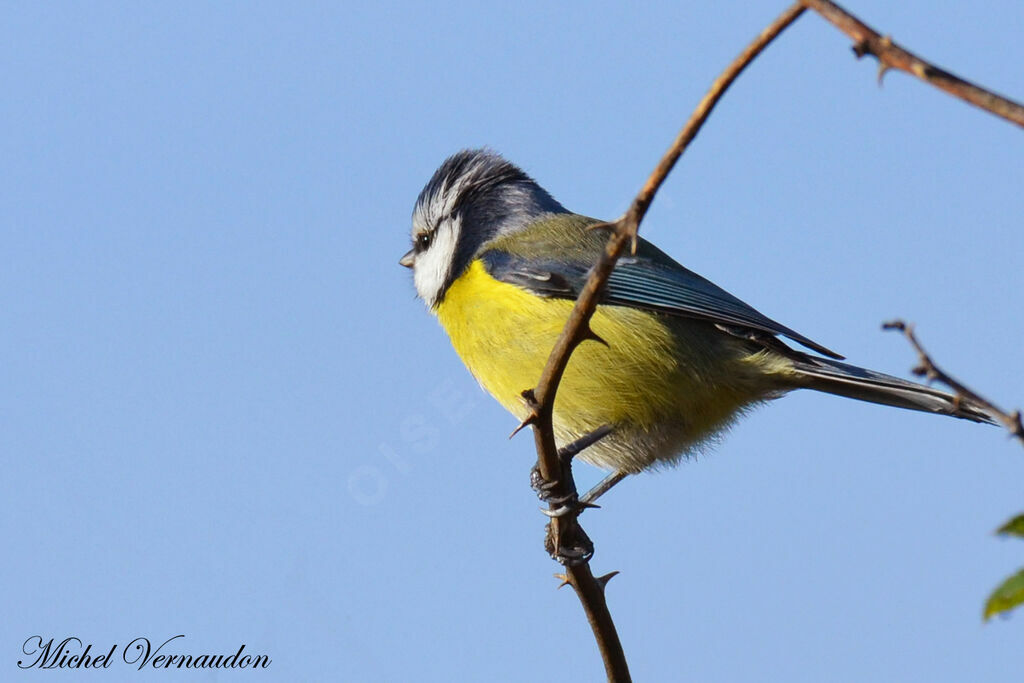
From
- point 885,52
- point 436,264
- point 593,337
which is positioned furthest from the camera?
point 436,264

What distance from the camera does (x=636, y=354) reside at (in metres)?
Result: 4.96

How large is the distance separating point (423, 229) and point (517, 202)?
0.56 meters

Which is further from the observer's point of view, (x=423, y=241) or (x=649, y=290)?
(x=423, y=241)

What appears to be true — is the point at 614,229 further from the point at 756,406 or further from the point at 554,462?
the point at 756,406

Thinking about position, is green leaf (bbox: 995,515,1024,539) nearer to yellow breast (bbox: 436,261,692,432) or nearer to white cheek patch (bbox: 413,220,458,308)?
yellow breast (bbox: 436,261,692,432)

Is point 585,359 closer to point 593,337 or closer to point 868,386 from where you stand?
point 868,386

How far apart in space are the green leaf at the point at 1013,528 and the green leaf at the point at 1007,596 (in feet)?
0.19

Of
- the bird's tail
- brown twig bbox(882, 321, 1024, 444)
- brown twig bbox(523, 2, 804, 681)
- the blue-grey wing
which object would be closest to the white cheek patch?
the blue-grey wing

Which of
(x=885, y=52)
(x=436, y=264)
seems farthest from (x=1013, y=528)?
(x=436, y=264)

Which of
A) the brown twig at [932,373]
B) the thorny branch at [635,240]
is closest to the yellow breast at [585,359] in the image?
the thorny branch at [635,240]

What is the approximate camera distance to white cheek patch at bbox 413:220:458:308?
19.2 feet

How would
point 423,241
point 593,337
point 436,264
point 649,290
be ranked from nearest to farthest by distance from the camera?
point 593,337, point 649,290, point 436,264, point 423,241

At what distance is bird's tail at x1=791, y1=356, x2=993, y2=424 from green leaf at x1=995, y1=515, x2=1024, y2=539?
2998 mm

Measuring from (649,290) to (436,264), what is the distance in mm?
1310
